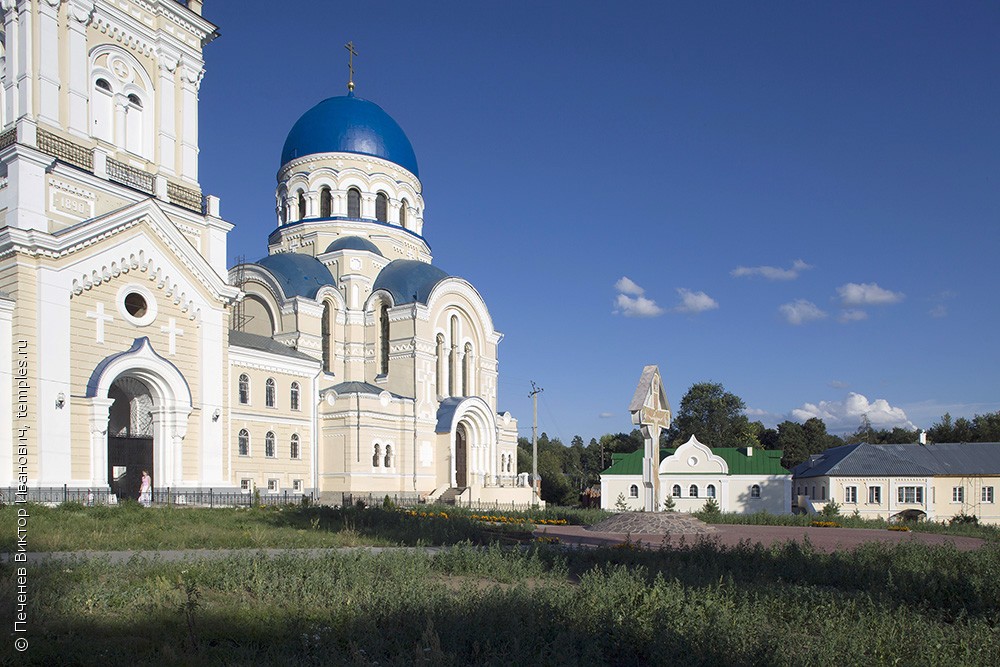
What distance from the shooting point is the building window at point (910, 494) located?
155ft

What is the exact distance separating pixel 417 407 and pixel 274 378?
8.30 meters

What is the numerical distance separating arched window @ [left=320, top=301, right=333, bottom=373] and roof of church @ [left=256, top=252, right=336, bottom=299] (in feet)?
4.17

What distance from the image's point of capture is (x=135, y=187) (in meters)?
25.8

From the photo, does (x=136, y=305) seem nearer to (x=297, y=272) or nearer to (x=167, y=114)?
(x=167, y=114)

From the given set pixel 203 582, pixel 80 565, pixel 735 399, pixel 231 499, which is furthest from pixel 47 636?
pixel 735 399

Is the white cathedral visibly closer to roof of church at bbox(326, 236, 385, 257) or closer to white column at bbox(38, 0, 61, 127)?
white column at bbox(38, 0, 61, 127)

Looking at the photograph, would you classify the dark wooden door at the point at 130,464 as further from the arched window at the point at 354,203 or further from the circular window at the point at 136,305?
the arched window at the point at 354,203

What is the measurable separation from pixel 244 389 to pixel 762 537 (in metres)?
21.1

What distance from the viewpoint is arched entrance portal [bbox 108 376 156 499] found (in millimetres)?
25516

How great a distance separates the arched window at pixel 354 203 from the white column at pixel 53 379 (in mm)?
23243

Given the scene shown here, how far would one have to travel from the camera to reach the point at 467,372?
44.8 meters

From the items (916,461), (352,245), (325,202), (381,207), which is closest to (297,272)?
(352,245)

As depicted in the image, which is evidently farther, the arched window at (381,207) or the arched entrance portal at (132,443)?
the arched window at (381,207)

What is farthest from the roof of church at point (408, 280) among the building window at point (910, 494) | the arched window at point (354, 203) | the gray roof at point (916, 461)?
the building window at point (910, 494)
